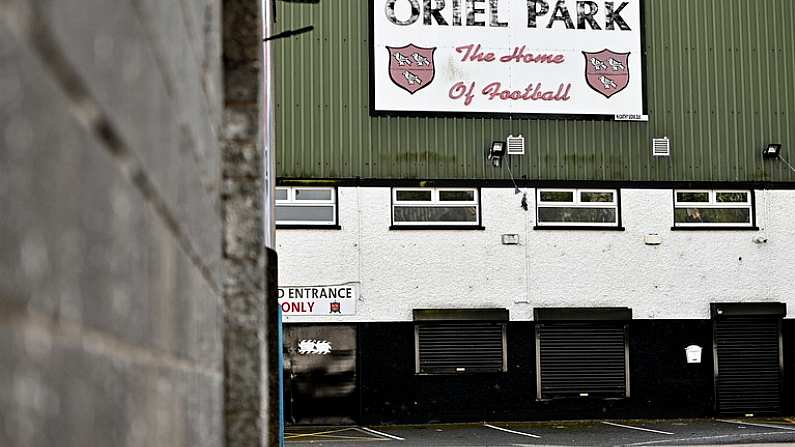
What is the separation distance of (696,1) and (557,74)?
3379 millimetres

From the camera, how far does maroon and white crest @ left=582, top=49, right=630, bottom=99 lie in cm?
2638

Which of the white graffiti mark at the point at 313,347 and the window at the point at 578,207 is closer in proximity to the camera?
the white graffiti mark at the point at 313,347

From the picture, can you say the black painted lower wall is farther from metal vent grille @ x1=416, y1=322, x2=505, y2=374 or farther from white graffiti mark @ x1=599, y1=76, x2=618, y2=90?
white graffiti mark @ x1=599, y1=76, x2=618, y2=90

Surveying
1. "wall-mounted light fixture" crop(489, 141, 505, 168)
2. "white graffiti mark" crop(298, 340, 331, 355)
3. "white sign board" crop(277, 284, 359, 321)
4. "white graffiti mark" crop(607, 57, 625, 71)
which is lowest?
"white graffiti mark" crop(298, 340, 331, 355)

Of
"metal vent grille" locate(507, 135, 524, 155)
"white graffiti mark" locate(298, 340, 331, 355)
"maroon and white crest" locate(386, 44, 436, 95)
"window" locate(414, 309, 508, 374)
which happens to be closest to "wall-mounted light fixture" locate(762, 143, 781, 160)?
"metal vent grille" locate(507, 135, 524, 155)

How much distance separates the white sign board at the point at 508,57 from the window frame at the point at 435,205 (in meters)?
1.55

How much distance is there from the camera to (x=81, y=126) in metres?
0.80

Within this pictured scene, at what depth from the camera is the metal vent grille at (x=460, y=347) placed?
2538cm

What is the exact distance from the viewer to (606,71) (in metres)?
26.4

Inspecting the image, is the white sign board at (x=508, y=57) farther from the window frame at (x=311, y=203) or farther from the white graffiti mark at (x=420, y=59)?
the window frame at (x=311, y=203)

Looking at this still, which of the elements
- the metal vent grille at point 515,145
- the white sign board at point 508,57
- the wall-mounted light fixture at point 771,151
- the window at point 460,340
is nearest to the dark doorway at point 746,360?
the wall-mounted light fixture at point 771,151

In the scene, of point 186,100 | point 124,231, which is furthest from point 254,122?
point 124,231

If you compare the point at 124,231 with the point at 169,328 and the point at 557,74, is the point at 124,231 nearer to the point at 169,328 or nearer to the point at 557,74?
the point at 169,328

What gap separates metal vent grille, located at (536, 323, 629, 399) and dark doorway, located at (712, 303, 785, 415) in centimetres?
199
